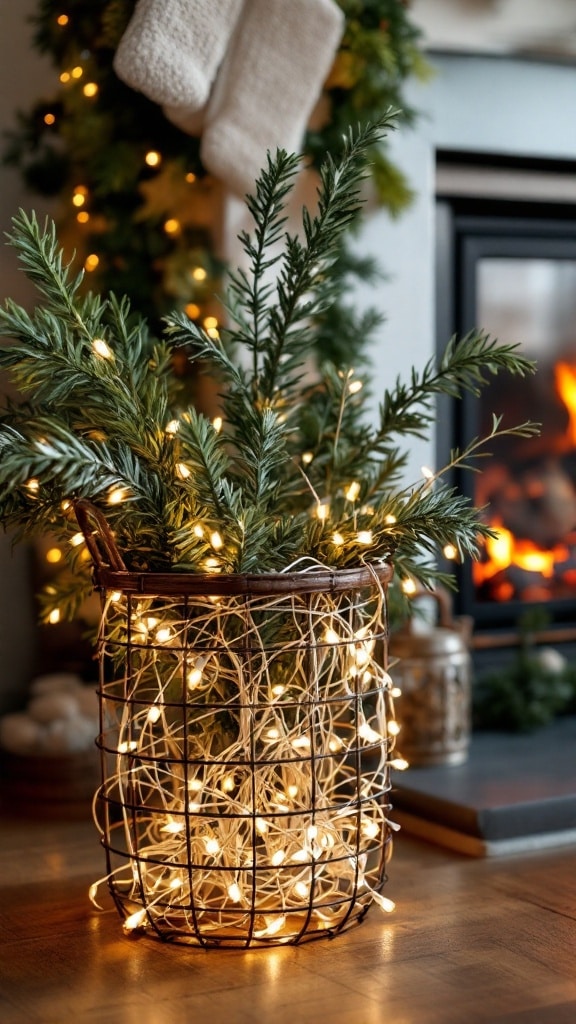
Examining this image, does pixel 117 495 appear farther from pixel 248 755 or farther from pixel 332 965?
pixel 332 965

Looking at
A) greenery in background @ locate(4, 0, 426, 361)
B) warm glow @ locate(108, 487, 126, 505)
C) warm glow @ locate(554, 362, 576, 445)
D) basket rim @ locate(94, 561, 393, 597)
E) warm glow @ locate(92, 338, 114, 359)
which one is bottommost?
basket rim @ locate(94, 561, 393, 597)

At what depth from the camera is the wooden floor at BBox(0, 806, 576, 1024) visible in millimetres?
1098

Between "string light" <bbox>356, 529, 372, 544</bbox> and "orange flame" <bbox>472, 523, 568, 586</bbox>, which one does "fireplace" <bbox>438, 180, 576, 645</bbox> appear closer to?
"orange flame" <bbox>472, 523, 568, 586</bbox>

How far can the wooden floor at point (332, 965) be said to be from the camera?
110 cm

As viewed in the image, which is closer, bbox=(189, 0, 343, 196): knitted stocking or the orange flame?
bbox=(189, 0, 343, 196): knitted stocking

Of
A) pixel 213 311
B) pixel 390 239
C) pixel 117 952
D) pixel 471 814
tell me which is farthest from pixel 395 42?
pixel 117 952

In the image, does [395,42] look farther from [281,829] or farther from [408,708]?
[281,829]

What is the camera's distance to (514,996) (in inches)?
44.5

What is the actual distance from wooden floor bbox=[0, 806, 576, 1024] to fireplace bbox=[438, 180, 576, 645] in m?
0.86

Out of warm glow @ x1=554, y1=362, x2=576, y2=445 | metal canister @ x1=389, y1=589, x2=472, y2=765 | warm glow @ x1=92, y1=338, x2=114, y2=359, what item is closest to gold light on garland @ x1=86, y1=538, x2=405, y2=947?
warm glow @ x1=92, y1=338, x2=114, y2=359

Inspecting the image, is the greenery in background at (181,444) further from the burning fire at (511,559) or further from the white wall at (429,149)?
the burning fire at (511,559)

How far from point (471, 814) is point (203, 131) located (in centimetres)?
99

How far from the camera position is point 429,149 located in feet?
6.87

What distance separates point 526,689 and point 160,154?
1042 mm
